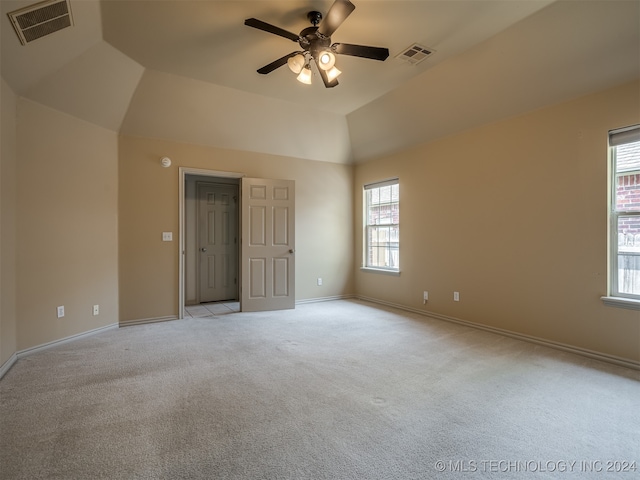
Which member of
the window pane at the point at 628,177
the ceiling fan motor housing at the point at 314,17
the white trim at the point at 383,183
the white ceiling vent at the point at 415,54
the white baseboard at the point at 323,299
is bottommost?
the white baseboard at the point at 323,299

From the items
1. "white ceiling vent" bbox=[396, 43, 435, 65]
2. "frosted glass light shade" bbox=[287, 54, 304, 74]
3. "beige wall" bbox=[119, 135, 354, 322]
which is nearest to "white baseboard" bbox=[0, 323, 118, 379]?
"beige wall" bbox=[119, 135, 354, 322]

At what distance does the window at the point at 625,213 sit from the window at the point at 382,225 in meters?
2.66

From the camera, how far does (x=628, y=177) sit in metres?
2.90

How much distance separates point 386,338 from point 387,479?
215cm

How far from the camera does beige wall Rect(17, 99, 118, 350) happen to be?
3086mm

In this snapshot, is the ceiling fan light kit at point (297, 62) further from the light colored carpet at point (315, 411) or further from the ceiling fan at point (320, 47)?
the light colored carpet at point (315, 411)

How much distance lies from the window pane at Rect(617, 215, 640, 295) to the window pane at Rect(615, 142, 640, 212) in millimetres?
118

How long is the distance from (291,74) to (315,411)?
345cm

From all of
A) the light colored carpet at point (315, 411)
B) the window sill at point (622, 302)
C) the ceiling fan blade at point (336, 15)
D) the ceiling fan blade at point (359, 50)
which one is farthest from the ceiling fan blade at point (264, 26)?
the window sill at point (622, 302)

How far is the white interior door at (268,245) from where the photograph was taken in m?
4.87

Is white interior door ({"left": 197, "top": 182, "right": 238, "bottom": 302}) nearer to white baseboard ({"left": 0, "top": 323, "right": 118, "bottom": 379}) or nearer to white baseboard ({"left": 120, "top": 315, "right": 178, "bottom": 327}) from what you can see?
white baseboard ({"left": 120, "top": 315, "right": 178, "bottom": 327})

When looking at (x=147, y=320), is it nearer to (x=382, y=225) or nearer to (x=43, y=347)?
(x=43, y=347)

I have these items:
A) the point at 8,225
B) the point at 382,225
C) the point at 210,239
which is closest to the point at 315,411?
the point at 8,225

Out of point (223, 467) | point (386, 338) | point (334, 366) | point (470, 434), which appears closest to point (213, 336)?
point (334, 366)
